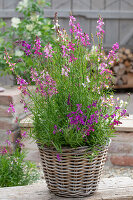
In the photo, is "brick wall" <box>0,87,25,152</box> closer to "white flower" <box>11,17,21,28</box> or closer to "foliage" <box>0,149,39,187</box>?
"foliage" <box>0,149,39,187</box>

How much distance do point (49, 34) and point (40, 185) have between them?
78.4 inches

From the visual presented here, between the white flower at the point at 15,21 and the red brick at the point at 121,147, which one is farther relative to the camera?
the white flower at the point at 15,21

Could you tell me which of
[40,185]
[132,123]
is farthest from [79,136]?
[132,123]

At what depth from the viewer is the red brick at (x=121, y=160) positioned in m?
2.82

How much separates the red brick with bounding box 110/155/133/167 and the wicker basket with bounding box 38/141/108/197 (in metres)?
1.20

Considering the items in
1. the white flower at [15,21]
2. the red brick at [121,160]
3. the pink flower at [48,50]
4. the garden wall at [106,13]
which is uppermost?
the garden wall at [106,13]

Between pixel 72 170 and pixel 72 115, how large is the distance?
26 centimetres

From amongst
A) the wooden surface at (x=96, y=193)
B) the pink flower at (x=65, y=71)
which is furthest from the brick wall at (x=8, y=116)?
the pink flower at (x=65, y=71)

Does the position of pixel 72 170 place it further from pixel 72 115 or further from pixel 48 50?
pixel 48 50

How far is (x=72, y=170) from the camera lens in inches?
61.6

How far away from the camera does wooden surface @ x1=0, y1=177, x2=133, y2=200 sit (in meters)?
1.69

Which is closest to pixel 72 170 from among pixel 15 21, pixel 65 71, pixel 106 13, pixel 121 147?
pixel 65 71

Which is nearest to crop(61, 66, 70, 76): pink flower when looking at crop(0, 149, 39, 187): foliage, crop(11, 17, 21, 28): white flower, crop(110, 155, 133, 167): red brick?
crop(0, 149, 39, 187): foliage

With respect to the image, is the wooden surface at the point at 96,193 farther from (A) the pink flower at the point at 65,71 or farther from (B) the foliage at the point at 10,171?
(A) the pink flower at the point at 65,71
